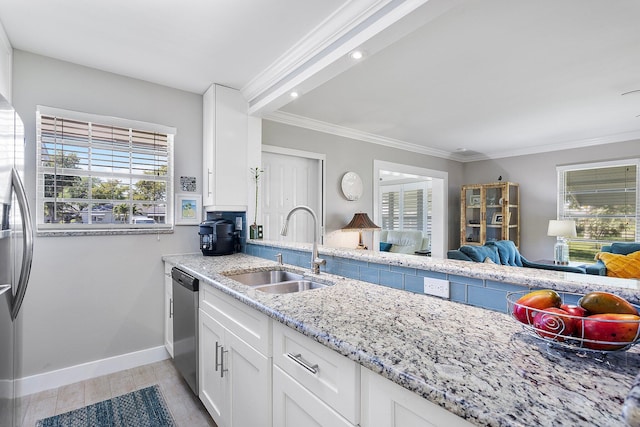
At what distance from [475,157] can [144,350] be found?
600 cm

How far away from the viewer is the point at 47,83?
2410 mm

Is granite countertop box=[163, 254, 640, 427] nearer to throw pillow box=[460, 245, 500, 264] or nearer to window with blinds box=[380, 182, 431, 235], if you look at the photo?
throw pillow box=[460, 245, 500, 264]

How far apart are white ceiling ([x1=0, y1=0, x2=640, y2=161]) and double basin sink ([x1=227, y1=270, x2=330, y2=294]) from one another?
4.66 ft

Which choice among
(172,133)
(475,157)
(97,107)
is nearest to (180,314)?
(172,133)

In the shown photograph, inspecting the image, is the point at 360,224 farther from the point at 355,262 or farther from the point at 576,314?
the point at 576,314

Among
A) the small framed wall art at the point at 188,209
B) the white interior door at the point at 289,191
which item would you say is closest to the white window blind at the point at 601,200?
the white interior door at the point at 289,191

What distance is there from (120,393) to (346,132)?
3625mm

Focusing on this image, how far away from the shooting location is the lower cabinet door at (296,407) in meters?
0.97

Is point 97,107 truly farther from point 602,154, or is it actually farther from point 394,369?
point 602,154

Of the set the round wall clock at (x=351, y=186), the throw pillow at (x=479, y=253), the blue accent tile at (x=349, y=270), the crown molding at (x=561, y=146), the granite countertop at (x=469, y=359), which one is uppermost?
the crown molding at (x=561, y=146)

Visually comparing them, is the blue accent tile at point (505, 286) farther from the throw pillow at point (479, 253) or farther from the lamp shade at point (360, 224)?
the lamp shade at point (360, 224)

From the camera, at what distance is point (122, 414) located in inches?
81.0

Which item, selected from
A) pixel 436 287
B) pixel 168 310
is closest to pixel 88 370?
pixel 168 310

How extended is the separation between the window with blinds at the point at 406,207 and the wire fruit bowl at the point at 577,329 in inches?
238
